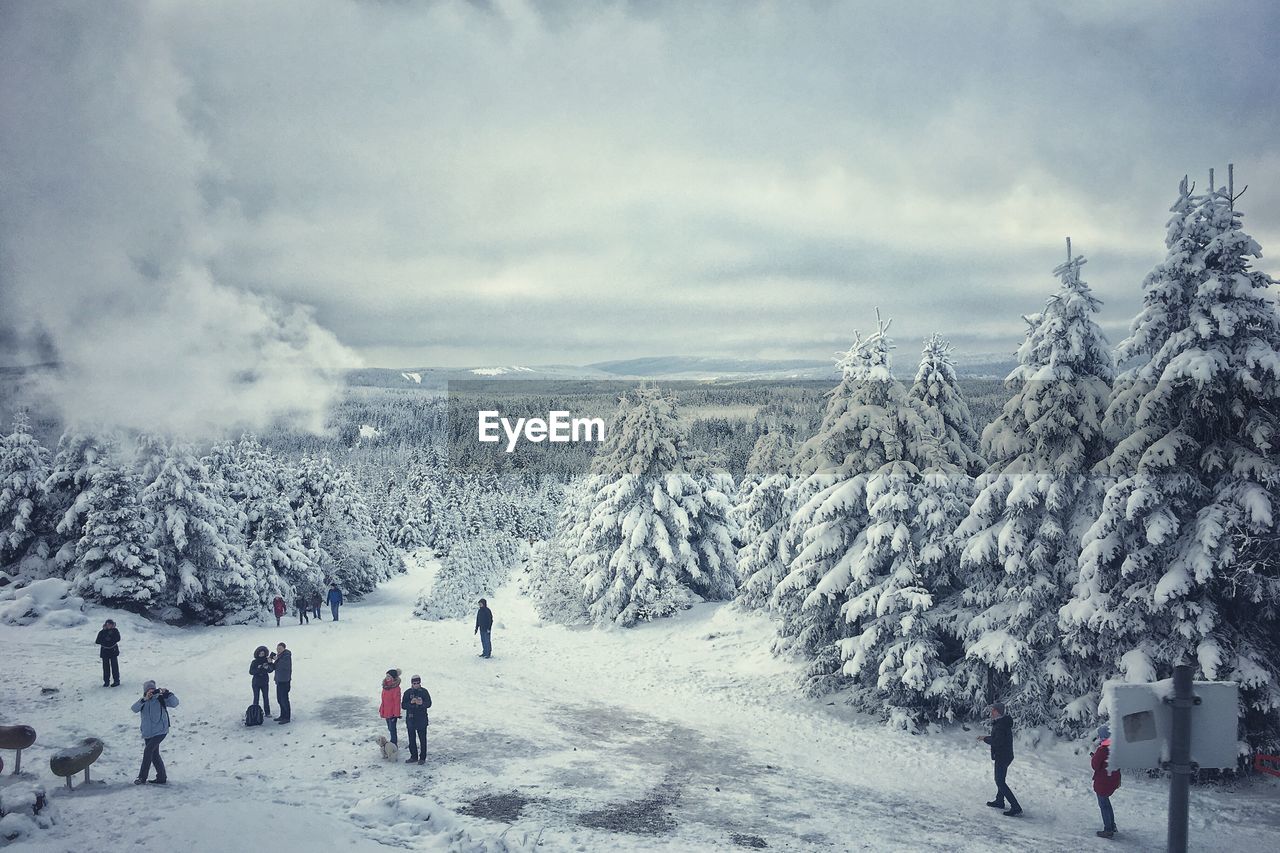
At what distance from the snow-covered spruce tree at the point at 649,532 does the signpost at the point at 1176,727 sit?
25440mm

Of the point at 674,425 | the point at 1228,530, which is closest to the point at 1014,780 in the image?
the point at 1228,530

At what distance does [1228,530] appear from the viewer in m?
12.9

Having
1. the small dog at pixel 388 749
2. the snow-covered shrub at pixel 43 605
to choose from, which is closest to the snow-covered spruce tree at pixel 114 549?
the snow-covered shrub at pixel 43 605

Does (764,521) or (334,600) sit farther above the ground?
(764,521)

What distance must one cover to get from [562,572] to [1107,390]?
2568 centimetres

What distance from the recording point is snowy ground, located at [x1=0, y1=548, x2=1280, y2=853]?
1003 centimetres

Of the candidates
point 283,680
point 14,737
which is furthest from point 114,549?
point 14,737

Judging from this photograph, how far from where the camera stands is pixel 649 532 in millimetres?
30984

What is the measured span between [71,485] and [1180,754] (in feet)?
128

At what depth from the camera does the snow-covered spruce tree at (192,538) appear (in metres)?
29.3

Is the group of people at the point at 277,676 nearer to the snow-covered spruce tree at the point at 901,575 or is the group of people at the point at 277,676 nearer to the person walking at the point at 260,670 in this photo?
the person walking at the point at 260,670

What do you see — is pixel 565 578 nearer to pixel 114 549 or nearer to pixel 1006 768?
pixel 114 549

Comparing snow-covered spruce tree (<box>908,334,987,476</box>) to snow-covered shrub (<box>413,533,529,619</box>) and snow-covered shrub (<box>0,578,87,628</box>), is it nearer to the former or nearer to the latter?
snow-covered shrub (<box>413,533,529,619</box>)

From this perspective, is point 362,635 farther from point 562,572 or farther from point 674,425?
point 674,425
